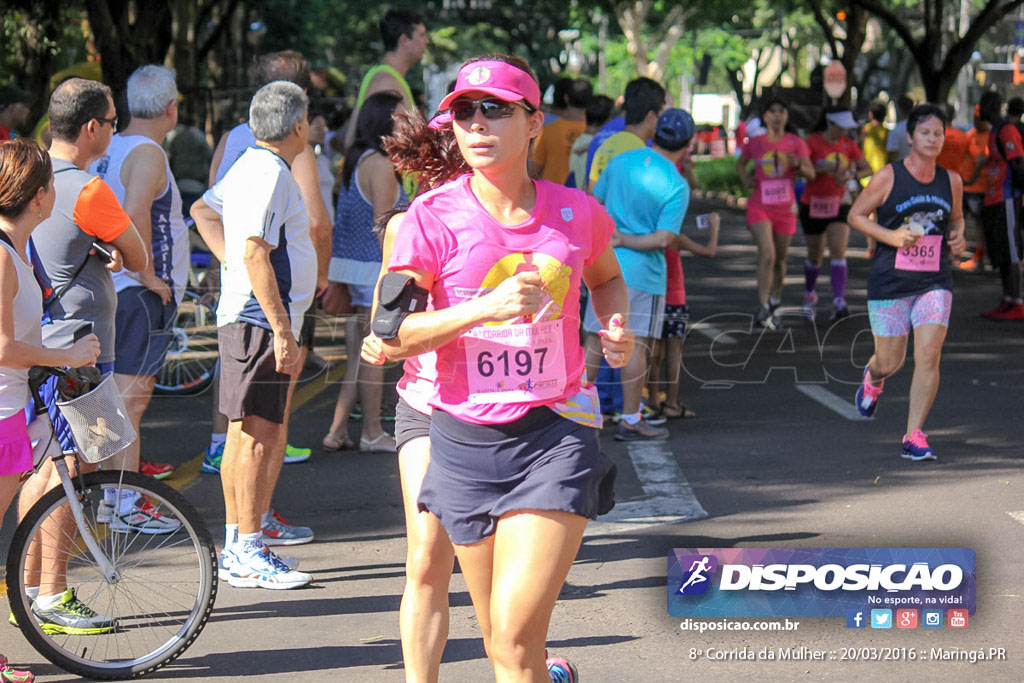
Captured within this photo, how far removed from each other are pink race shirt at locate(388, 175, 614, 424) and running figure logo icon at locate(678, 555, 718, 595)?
1.73 m

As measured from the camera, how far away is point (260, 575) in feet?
18.7

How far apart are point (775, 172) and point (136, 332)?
25.1 ft

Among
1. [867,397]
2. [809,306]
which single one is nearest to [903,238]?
[867,397]

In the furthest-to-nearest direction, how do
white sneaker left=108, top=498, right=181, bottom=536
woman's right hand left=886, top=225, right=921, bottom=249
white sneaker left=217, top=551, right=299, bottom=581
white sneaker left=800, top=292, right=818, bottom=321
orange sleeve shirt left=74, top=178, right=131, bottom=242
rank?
white sneaker left=800, top=292, right=818, bottom=321
woman's right hand left=886, top=225, right=921, bottom=249
white sneaker left=217, top=551, right=299, bottom=581
orange sleeve shirt left=74, top=178, right=131, bottom=242
white sneaker left=108, top=498, right=181, bottom=536

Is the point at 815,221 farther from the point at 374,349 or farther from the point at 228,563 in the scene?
the point at 374,349

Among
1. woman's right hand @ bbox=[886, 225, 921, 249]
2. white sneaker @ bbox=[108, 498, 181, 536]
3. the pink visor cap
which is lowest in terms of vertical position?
white sneaker @ bbox=[108, 498, 181, 536]

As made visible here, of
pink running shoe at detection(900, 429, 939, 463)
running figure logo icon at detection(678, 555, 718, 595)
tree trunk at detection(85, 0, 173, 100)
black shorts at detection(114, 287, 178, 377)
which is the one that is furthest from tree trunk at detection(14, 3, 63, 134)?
running figure logo icon at detection(678, 555, 718, 595)

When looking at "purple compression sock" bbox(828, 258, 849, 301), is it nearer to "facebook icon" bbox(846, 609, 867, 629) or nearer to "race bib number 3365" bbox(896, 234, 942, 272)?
"race bib number 3365" bbox(896, 234, 942, 272)

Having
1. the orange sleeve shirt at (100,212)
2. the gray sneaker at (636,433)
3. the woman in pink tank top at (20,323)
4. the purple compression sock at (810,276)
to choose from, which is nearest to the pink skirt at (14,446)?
the woman in pink tank top at (20,323)

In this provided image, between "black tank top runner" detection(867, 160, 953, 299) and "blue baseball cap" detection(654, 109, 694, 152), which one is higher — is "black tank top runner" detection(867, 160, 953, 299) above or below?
below

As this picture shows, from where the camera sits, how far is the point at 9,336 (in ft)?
14.2

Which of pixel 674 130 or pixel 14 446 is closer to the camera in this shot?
pixel 14 446

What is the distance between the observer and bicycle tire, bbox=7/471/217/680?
4.65 m

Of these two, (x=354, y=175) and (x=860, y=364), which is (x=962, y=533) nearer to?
(x=354, y=175)
